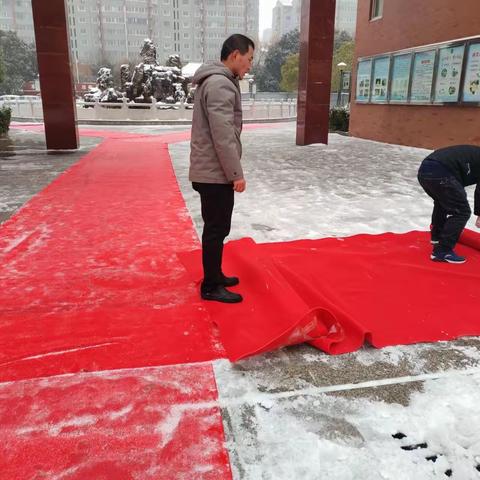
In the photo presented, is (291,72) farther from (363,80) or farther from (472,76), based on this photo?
(472,76)

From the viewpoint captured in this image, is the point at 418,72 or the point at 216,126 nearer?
the point at 216,126

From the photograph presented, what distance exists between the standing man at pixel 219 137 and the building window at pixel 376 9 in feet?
42.9


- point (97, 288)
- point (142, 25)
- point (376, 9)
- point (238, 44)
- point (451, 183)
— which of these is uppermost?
point (142, 25)

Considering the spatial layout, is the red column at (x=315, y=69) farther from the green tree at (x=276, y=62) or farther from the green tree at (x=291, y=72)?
the green tree at (x=276, y=62)

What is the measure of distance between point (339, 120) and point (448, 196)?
49.8 ft

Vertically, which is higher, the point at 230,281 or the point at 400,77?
the point at 400,77

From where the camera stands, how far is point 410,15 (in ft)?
40.8

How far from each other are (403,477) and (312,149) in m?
11.3

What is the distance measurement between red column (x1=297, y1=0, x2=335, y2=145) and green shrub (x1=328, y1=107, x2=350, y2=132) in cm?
483

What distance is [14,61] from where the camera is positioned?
185 feet

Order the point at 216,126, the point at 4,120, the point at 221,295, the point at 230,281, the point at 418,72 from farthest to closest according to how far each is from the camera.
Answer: the point at 4,120 → the point at 418,72 → the point at 230,281 → the point at 221,295 → the point at 216,126

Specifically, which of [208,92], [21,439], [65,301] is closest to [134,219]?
[65,301]

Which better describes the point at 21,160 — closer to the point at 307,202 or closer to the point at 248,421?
the point at 307,202

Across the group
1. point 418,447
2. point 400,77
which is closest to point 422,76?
point 400,77
